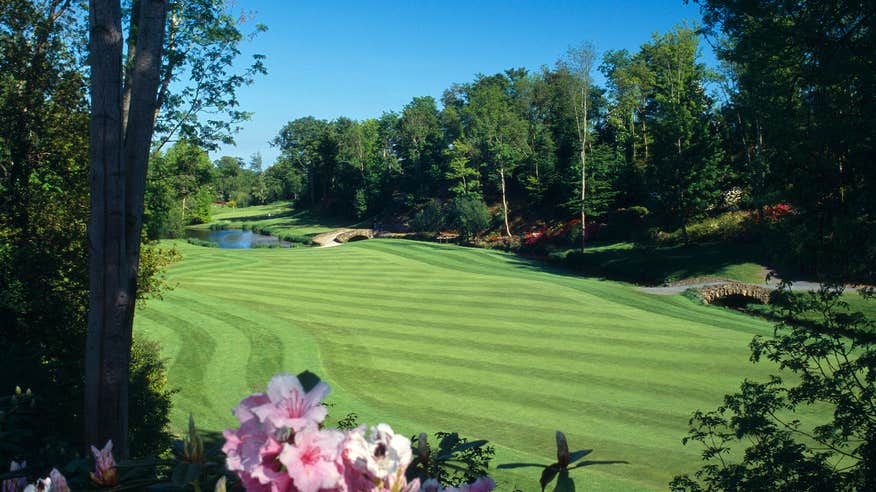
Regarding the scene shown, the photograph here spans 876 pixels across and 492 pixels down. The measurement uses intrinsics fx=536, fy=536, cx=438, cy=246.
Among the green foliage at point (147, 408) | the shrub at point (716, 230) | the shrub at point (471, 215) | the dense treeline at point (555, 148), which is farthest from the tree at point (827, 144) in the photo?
the shrub at point (471, 215)

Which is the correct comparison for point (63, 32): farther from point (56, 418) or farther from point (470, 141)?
point (470, 141)

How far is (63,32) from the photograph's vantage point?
30.4ft

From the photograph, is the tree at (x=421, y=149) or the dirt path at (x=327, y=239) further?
the tree at (x=421, y=149)

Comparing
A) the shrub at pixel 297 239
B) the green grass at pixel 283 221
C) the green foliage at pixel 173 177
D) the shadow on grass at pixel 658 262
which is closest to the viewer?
the green foliage at pixel 173 177

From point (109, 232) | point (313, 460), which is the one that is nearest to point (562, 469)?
point (313, 460)

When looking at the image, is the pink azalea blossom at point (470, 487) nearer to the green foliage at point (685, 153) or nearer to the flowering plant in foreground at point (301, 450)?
the flowering plant in foreground at point (301, 450)

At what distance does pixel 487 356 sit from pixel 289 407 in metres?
12.9

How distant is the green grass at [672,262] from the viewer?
24.6 m

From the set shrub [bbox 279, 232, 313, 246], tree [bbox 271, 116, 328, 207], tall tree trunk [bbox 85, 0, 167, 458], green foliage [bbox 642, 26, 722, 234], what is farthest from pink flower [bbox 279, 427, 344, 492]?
tree [bbox 271, 116, 328, 207]

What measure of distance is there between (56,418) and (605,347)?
1174cm

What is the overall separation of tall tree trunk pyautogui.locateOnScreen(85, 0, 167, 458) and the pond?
4504 centimetres

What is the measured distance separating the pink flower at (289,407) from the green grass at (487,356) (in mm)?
5043

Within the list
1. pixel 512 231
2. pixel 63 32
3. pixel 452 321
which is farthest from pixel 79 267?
pixel 512 231

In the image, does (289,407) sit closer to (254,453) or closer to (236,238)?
(254,453)
